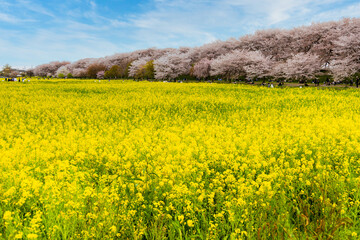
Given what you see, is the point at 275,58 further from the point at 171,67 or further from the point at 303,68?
the point at 171,67

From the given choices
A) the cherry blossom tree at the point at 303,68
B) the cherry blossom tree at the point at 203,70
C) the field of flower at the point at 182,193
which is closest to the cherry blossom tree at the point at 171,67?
the cherry blossom tree at the point at 203,70

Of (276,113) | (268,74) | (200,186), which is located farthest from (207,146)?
(268,74)

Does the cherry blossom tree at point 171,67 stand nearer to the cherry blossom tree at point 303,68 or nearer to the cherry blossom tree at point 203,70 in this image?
the cherry blossom tree at point 203,70

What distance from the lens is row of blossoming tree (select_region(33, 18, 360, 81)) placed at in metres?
44.8

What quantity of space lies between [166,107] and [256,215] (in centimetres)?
1433

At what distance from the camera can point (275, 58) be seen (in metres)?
71.9

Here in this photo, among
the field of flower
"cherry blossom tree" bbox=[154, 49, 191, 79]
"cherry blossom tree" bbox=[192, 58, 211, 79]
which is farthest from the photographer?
"cherry blossom tree" bbox=[154, 49, 191, 79]

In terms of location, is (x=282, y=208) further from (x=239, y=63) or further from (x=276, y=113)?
(x=239, y=63)

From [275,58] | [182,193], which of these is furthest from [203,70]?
[182,193]

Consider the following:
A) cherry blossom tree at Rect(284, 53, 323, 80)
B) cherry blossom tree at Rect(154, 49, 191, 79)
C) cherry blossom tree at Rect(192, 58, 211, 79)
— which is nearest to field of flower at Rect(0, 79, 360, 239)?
cherry blossom tree at Rect(284, 53, 323, 80)

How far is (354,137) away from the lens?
844cm

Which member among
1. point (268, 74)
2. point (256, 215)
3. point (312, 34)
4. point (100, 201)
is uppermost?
point (312, 34)

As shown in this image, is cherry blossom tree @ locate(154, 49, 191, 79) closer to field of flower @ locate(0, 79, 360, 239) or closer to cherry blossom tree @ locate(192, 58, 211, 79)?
cherry blossom tree @ locate(192, 58, 211, 79)

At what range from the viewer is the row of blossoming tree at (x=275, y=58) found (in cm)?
4479
